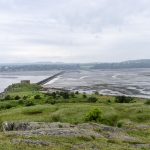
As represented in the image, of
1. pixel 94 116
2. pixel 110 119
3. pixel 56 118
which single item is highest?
pixel 94 116

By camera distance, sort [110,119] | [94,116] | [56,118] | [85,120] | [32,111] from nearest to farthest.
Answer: [85,120]
[94,116]
[56,118]
[110,119]
[32,111]

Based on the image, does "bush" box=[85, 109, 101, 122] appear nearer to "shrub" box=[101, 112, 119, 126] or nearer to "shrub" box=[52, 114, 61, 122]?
"shrub" box=[101, 112, 119, 126]

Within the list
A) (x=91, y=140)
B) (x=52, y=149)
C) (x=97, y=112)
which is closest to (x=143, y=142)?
(x=91, y=140)

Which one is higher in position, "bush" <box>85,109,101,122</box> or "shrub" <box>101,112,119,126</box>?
"bush" <box>85,109,101,122</box>

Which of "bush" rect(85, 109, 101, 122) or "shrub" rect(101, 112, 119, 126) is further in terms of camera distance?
"shrub" rect(101, 112, 119, 126)

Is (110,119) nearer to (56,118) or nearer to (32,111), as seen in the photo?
(56,118)

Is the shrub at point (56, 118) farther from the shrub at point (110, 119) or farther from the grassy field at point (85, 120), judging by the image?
the shrub at point (110, 119)

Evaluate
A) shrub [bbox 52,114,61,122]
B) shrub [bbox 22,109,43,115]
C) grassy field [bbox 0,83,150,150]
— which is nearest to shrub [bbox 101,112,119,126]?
grassy field [bbox 0,83,150,150]

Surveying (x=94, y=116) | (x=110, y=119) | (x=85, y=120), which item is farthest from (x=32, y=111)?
(x=110, y=119)

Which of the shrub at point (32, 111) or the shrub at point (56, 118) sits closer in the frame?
the shrub at point (56, 118)

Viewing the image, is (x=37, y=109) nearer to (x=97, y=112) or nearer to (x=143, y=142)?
(x=97, y=112)

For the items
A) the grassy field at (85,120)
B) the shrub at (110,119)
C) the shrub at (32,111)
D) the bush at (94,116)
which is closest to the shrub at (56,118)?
the grassy field at (85,120)

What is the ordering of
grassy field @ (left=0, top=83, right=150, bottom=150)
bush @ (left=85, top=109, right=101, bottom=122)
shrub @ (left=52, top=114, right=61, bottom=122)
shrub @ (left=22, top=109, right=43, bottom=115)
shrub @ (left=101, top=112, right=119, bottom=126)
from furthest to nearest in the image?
shrub @ (left=22, top=109, right=43, bottom=115), shrub @ (left=52, top=114, right=61, bottom=122), shrub @ (left=101, top=112, right=119, bottom=126), bush @ (left=85, top=109, right=101, bottom=122), grassy field @ (left=0, top=83, right=150, bottom=150)

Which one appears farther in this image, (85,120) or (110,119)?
(110,119)
